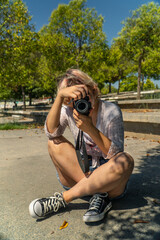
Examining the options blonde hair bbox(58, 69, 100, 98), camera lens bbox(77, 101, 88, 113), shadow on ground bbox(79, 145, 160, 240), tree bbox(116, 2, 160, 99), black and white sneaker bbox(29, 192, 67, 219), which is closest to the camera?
shadow on ground bbox(79, 145, 160, 240)

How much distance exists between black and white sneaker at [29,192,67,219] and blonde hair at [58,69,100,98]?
3.59 ft

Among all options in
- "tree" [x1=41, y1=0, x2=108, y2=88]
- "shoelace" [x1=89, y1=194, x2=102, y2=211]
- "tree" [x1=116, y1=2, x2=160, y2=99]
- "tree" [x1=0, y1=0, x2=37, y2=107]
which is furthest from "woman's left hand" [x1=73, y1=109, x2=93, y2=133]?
"tree" [x1=41, y1=0, x2=108, y2=88]

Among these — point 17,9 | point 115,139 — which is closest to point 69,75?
point 115,139

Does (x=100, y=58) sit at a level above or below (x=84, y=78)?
above

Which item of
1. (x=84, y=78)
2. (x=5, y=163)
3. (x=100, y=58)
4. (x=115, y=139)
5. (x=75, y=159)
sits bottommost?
(x=5, y=163)

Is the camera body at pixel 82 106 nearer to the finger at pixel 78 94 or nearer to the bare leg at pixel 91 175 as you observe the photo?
the finger at pixel 78 94

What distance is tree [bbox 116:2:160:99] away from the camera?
1302 cm

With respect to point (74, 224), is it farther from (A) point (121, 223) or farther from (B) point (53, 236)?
(A) point (121, 223)

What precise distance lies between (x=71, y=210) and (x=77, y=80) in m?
1.32

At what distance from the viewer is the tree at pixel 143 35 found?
13016mm

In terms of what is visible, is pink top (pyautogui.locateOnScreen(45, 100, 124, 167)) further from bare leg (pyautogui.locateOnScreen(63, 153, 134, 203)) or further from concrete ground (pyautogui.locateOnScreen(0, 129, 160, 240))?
concrete ground (pyautogui.locateOnScreen(0, 129, 160, 240))

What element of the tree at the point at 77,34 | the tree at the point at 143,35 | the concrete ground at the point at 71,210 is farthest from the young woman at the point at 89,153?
the tree at the point at 77,34

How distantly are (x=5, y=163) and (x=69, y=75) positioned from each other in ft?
9.12

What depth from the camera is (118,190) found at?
2.16 metres
